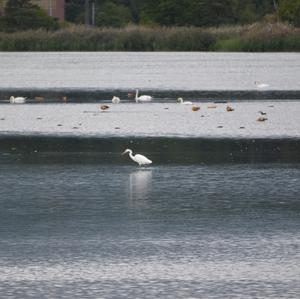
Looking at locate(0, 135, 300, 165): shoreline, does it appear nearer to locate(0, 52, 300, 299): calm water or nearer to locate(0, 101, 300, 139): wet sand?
locate(0, 52, 300, 299): calm water

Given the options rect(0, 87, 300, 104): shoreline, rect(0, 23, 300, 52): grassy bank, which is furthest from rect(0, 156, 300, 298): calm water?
rect(0, 23, 300, 52): grassy bank

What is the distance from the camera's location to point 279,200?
42.7ft

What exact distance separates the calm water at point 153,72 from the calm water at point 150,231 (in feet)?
68.1

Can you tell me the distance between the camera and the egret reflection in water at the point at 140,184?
13305 mm

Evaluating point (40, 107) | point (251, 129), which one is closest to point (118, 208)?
point (251, 129)

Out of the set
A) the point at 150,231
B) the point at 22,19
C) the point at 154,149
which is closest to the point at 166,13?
the point at 22,19

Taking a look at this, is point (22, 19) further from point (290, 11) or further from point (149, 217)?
point (149, 217)

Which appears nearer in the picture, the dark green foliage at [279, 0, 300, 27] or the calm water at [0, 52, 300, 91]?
the calm water at [0, 52, 300, 91]

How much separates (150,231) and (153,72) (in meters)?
36.1

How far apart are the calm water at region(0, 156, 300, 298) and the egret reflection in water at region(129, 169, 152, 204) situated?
13 millimetres

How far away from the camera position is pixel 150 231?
1119cm

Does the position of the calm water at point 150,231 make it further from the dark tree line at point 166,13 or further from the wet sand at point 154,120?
the dark tree line at point 166,13

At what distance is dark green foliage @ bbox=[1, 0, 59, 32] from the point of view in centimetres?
9044

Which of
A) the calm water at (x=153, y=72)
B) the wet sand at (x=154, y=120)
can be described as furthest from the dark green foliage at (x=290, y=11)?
the wet sand at (x=154, y=120)
